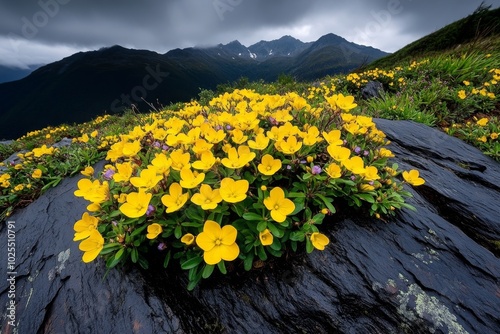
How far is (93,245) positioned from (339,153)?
1.89 meters

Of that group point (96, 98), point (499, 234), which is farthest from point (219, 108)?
point (96, 98)

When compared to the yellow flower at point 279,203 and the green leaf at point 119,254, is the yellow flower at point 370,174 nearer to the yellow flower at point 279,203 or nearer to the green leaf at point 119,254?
the yellow flower at point 279,203

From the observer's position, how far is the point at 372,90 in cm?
916

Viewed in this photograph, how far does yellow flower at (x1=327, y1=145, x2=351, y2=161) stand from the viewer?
1922 millimetres

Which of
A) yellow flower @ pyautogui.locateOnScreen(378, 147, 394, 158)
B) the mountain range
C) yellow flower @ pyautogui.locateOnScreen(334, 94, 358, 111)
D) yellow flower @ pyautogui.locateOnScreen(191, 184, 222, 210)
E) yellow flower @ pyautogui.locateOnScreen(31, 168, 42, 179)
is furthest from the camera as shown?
the mountain range

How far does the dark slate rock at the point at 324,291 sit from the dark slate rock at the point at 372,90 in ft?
24.3

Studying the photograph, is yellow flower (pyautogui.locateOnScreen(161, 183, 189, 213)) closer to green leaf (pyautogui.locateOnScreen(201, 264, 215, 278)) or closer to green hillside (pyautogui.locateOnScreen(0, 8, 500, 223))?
green leaf (pyautogui.locateOnScreen(201, 264, 215, 278))

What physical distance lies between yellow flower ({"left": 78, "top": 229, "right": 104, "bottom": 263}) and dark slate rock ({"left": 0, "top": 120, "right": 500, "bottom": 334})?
494mm

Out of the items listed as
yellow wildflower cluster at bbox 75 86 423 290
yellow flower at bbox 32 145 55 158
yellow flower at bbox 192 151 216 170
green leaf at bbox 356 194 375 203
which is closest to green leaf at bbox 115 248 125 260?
yellow wildflower cluster at bbox 75 86 423 290

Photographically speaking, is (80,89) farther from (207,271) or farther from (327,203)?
(327,203)

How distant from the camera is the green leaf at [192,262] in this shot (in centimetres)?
169

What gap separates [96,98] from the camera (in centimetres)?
15388

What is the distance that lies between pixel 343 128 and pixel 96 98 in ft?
605

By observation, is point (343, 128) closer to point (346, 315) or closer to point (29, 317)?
point (346, 315)
